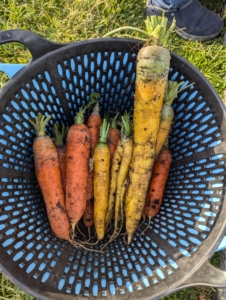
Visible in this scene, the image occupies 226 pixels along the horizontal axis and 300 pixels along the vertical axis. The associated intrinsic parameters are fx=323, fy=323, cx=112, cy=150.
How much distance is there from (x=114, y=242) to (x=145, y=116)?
2.19 feet

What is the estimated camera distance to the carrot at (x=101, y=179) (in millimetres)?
1517

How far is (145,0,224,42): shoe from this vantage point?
2121 mm

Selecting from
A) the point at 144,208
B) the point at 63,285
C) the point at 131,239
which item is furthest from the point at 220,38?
the point at 63,285

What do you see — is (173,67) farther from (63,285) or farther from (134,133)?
(63,285)

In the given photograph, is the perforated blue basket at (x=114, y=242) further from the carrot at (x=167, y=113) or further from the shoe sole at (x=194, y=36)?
the shoe sole at (x=194, y=36)

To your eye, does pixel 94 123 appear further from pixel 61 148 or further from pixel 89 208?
pixel 89 208

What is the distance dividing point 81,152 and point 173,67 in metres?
0.57

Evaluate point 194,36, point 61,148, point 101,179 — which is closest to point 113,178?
point 101,179

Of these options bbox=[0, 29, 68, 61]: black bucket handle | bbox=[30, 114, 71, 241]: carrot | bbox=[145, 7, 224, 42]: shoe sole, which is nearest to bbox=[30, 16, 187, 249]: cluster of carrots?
bbox=[30, 114, 71, 241]: carrot

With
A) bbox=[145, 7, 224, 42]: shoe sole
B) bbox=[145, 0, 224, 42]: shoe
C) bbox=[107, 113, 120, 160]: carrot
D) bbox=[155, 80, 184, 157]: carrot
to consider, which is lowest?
bbox=[107, 113, 120, 160]: carrot

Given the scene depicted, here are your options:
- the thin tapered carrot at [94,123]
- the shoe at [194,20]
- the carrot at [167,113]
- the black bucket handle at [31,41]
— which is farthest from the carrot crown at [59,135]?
the shoe at [194,20]

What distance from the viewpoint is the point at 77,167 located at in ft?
4.94

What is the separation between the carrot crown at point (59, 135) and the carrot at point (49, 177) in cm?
9

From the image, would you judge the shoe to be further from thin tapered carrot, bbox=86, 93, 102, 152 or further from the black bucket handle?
the black bucket handle
